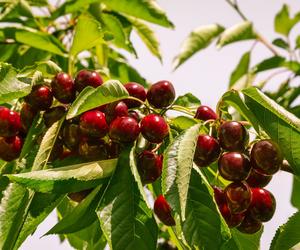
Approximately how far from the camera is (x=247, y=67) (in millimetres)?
3963

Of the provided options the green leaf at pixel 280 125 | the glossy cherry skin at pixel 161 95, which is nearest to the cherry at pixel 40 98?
the glossy cherry skin at pixel 161 95

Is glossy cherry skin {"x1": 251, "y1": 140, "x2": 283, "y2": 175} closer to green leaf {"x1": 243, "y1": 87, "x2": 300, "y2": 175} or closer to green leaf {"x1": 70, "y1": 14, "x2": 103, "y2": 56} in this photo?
green leaf {"x1": 243, "y1": 87, "x2": 300, "y2": 175}

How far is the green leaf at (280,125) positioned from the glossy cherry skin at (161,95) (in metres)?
0.24

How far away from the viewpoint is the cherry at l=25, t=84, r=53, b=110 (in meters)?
1.74

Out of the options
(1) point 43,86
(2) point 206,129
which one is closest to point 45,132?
(1) point 43,86

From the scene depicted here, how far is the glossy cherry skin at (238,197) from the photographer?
1.55 m

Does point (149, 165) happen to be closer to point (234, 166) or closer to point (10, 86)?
point (234, 166)

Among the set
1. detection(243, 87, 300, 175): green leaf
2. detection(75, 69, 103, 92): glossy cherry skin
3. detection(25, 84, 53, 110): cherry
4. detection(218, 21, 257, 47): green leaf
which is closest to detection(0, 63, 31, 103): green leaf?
detection(25, 84, 53, 110): cherry

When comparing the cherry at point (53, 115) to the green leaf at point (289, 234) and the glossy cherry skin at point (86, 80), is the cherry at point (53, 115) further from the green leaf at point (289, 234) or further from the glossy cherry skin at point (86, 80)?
the green leaf at point (289, 234)

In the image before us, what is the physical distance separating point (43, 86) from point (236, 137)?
56 cm

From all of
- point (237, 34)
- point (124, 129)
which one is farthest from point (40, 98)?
point (237, 34)

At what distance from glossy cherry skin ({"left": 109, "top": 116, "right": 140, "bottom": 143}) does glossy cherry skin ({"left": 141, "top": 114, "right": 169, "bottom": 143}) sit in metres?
0.03

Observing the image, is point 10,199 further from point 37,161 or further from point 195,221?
point 195,221

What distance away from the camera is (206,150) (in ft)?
5.16
